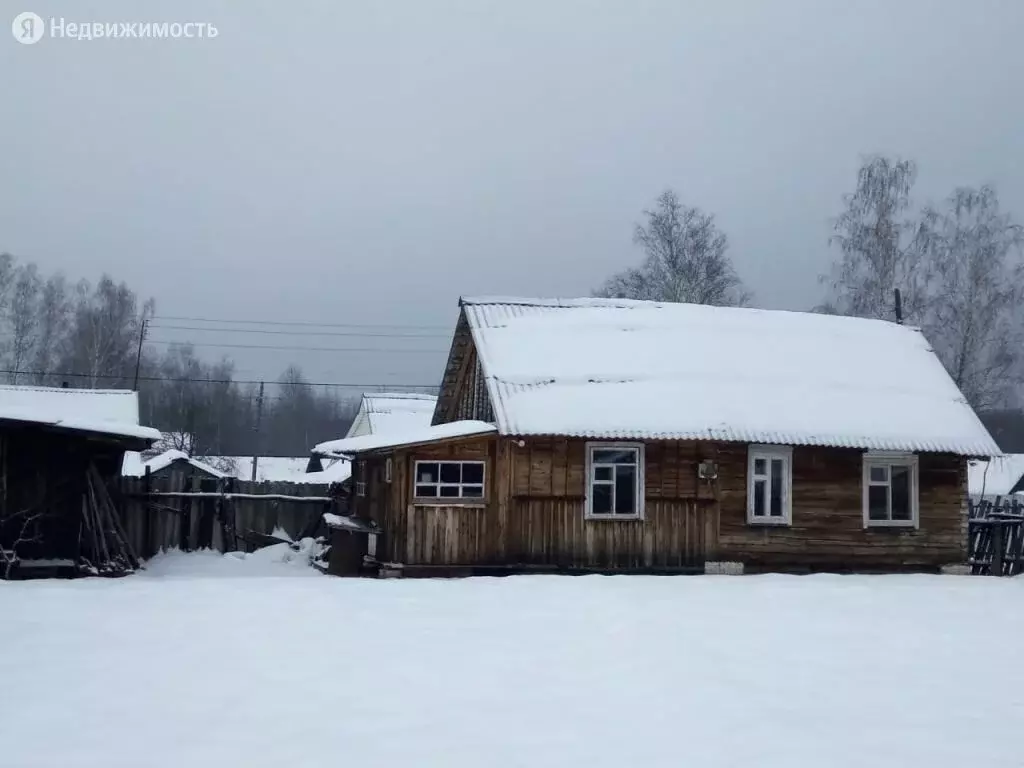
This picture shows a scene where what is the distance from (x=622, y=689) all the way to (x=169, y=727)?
3.61 m

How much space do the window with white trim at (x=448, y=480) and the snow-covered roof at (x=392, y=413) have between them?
25.9m

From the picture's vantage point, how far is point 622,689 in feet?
28.6

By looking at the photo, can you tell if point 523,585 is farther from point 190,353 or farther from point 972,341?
point 190,353

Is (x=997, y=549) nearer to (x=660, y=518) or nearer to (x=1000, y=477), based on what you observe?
(x=660, y=518)

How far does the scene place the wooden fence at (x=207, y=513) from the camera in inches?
816

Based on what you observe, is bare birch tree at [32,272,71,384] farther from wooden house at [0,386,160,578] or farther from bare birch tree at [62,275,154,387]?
wooden house at [0,386,160,578]

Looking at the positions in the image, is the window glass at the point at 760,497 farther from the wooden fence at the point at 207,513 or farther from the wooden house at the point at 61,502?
the wooden house at the point at 61,502

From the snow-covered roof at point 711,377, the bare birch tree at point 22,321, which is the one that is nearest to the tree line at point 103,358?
the bare birch tree at point 22,321

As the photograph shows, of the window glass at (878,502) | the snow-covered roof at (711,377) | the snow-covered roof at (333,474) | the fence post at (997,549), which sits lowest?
the fence post at (997,549)

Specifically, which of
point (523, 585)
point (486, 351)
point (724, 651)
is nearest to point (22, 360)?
point (486, 351)

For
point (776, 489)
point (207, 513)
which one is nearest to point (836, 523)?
point (776, 489)

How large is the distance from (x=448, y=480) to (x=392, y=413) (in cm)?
2840

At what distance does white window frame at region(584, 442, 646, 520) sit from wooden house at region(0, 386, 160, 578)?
7.26m

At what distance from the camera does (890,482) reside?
20.0 meters
